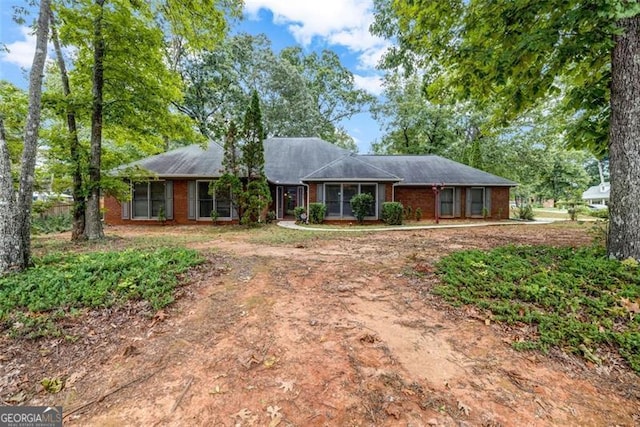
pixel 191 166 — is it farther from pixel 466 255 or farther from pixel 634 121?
pixel 634 121

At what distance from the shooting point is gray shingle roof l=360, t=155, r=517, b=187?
52.8ft

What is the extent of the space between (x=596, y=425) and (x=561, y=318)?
149cm

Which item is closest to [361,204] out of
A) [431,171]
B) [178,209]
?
[431,171]

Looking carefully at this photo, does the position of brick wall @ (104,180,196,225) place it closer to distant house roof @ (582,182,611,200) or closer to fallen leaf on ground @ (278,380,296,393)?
fallen leaf on ground @ (278,380,296,393)

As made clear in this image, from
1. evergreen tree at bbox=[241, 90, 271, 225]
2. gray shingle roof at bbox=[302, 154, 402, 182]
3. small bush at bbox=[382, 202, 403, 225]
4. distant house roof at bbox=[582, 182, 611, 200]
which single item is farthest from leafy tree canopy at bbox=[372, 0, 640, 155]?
distant house roof at bbox=[582, 182, 611, 200]

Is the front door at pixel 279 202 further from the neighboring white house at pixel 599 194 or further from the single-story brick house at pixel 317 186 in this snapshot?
the neighboring white house at pixel 599 194

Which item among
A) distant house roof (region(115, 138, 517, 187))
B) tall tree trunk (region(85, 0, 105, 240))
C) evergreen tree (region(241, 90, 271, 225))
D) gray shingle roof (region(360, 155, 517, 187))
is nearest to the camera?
tall tree trunk (region(85, 0, 105, 240))

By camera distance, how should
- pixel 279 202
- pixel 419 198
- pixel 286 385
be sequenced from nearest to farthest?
pixel 286 385 → pixel 419 198 → pixel 279 202

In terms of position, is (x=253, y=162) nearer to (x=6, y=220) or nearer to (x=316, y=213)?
(x=316, y=213)

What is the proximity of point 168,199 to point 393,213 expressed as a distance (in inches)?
418

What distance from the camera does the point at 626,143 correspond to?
4641 millimetres

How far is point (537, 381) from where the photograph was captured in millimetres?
2512

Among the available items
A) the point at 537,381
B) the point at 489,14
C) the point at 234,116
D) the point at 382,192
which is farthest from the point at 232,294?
the point at 234,116

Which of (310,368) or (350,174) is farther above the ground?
(350,174)
